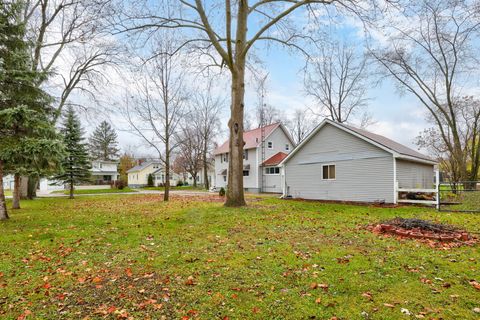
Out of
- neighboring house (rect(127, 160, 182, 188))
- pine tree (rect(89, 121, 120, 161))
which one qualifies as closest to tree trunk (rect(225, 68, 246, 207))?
neighboring house (rect(127, 160, 182, 188))

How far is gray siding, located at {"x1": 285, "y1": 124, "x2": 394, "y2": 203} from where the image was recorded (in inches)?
604

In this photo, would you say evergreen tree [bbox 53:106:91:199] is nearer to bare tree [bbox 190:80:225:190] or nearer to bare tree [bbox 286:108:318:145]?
bare tree [bbox 190:80:225:190]

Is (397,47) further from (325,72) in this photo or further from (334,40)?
(334,40)

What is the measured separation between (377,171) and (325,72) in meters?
17.9

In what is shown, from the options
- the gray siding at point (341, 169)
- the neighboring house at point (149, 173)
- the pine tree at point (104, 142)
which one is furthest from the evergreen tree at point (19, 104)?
the pine tree at point (104, 142)

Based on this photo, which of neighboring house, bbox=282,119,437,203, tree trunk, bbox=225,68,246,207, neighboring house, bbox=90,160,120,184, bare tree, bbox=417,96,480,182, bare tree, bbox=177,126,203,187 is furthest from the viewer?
neighboring house, bbox=90,160,120,184

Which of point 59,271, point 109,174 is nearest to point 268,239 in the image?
point 59,271

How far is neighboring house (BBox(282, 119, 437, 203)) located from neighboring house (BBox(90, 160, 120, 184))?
1606 inches

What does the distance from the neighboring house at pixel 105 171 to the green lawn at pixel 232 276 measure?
46390 mm

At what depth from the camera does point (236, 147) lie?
1259cm

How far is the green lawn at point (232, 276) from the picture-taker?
10.7ft

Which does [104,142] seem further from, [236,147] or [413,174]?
[413,174]

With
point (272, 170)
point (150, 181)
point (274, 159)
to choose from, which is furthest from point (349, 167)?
point (150, 181)

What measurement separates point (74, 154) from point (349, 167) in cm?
2411
